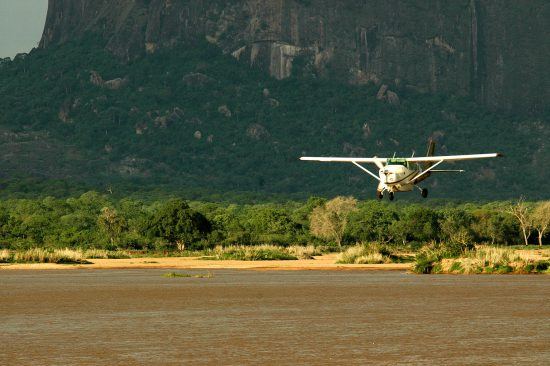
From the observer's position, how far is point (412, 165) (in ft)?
275

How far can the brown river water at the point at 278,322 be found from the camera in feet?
97.5

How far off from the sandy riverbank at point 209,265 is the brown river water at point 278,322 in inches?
635

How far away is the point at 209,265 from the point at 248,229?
52.6 metres

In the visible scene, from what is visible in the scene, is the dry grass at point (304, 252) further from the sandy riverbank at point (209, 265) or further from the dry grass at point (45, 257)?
the dry grass at point (45, 257)

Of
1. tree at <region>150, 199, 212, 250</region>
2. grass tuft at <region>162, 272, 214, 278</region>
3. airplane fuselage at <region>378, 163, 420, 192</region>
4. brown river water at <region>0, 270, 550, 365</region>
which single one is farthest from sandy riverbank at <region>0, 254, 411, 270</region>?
tree at <region>150, 199, 212, 250</region>

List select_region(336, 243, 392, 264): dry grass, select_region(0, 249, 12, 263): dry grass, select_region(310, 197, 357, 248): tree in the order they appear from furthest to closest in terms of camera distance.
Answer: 1. select_region(310, 197, 357, 248): tree
2. select_region(0, 249, 12, 263): dry grass
3. select_region(336, 243, 392, 264): dry grass

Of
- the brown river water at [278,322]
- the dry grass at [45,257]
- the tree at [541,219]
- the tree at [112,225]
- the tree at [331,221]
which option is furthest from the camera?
the tree at [541,219]

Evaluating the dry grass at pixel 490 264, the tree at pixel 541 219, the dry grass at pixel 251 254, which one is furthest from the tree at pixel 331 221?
the dry grass at pixel 490 264

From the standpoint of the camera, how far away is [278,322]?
125 ft

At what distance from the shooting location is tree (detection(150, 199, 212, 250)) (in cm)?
10925

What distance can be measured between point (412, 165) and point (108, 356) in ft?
183

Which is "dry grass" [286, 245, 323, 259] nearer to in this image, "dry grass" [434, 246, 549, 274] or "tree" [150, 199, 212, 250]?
"tree" [150, 199, 212, 250]

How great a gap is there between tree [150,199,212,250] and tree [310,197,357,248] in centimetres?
1863

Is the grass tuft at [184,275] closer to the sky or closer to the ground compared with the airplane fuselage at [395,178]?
closer to the ground
